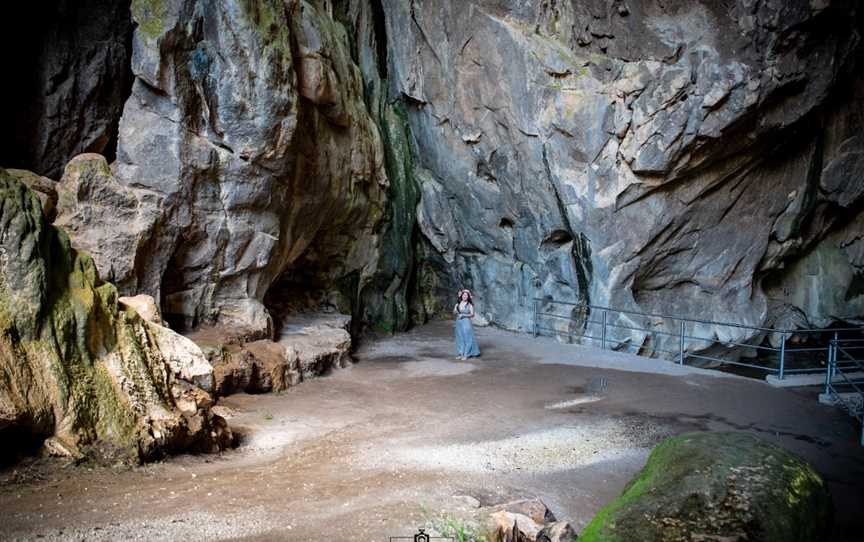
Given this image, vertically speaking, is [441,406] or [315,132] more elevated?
[315,132]

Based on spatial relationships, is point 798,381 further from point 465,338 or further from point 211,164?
point 211,164

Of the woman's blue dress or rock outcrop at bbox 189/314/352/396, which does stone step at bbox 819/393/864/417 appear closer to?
the woman's blue dress

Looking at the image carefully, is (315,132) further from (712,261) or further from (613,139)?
(712,261)

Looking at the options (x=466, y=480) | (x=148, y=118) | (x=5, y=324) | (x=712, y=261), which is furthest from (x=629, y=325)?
(x=5, y=324)

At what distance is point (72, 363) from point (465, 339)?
823 centimetres

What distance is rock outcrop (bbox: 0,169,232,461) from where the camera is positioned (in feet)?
15.8

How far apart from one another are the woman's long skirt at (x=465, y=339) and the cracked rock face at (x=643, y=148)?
3.93 metres

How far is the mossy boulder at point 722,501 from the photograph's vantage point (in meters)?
3.12

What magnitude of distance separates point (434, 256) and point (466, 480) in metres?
13.4

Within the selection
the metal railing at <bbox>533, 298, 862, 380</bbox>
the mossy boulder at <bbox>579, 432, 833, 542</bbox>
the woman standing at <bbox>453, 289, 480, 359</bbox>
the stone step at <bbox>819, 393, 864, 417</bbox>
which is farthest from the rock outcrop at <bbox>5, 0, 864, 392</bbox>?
the mossy boulder at <bbox>579, 432, 833, 542</bbox>

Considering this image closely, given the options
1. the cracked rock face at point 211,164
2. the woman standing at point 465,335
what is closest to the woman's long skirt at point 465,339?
the woman standing at point 465,335

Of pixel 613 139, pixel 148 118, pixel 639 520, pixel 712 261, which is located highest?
pixel 613 139

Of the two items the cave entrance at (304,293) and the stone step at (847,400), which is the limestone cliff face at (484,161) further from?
the stone step at (847,400)

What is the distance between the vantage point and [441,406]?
8609mm
